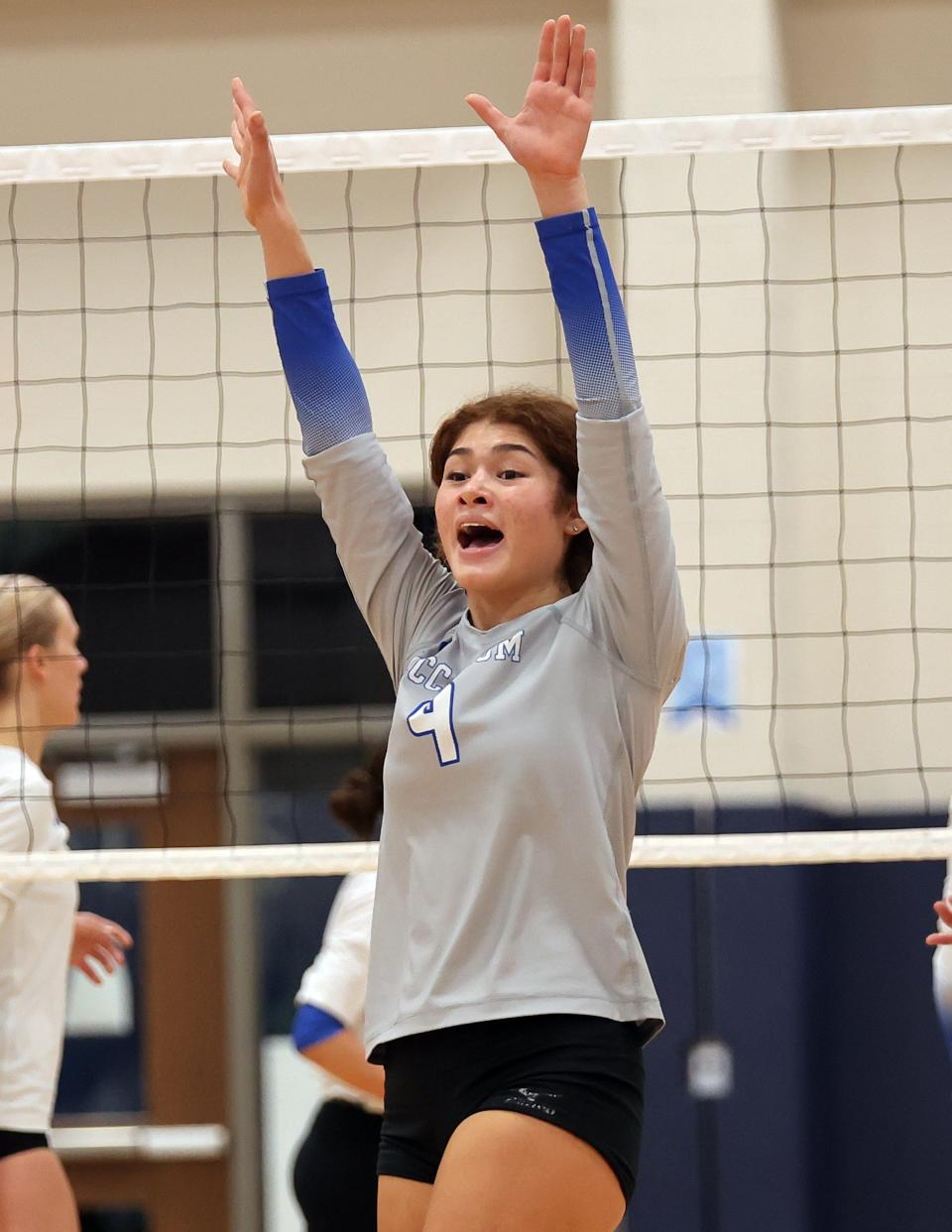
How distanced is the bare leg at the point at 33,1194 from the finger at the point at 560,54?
6.95 ft

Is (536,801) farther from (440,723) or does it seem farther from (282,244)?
(282,244)

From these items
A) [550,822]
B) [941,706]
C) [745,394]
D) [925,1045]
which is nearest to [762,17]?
[745,394]

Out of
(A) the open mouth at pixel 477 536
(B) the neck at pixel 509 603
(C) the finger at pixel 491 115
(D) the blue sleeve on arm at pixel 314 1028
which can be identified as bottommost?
(D) the blue sleeve on arm at pixel 314 1028

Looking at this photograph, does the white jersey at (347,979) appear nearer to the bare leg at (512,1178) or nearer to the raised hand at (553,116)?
the bare leg at (512,1178)

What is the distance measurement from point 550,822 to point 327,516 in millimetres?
594

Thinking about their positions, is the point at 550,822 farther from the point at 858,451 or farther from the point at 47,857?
the point at 858,451

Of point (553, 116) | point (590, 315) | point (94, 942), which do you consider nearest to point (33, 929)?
point (94, 942)

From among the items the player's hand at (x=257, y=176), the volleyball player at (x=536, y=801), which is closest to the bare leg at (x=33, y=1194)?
the volleyball player at (x=536, y=801)

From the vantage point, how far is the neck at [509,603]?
2180 mm

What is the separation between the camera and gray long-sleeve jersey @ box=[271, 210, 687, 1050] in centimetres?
194

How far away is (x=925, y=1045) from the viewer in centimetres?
550

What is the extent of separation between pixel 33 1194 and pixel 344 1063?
76cm

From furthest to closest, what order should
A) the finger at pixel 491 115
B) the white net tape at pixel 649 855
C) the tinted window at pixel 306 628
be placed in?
the tinted window at pixel 306 628
the white net tape at pixel 649 855
the finger at pixel 491 115

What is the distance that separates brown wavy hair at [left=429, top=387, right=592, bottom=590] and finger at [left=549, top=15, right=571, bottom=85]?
16.1 inches
